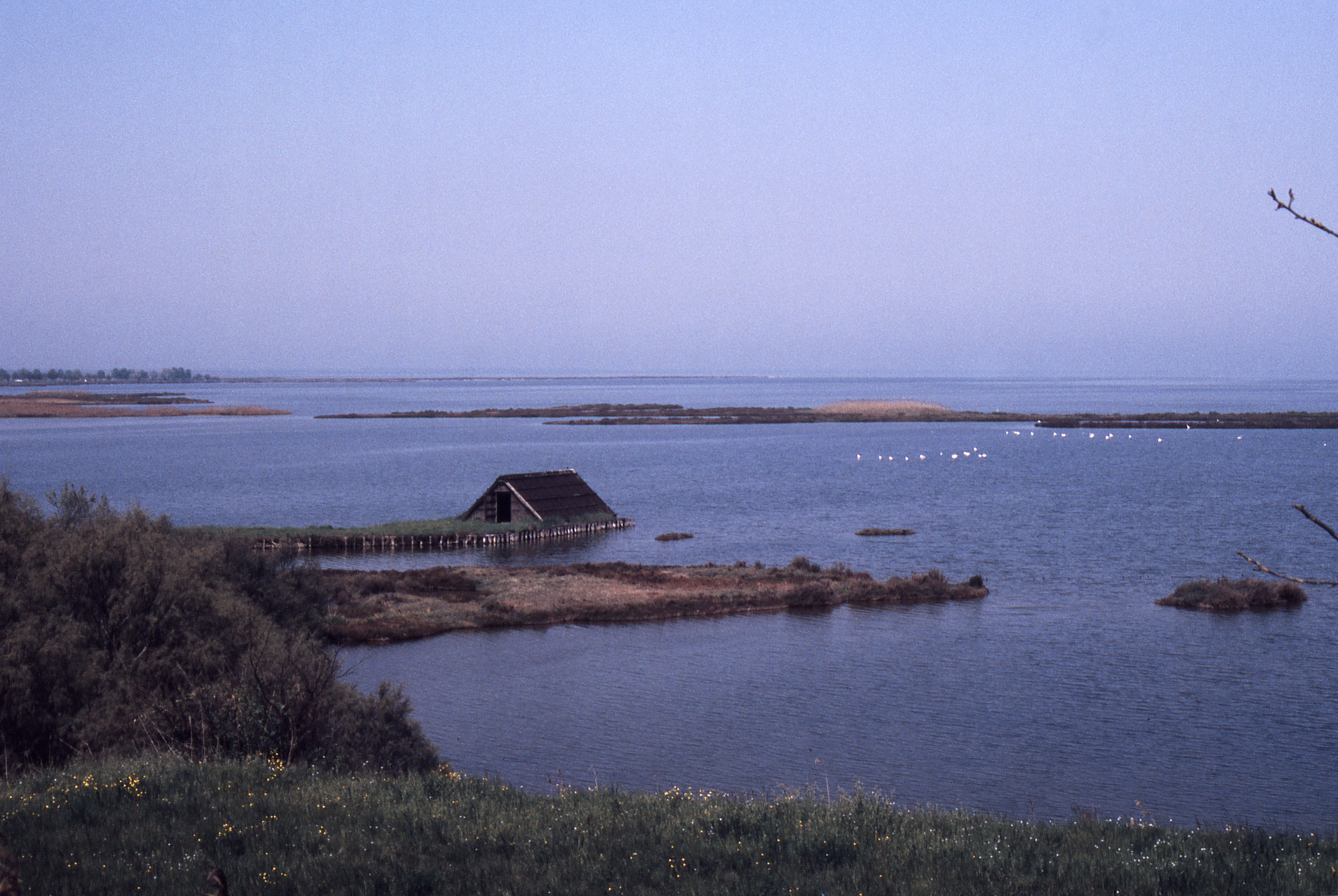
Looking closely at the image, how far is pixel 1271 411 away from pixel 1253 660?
601 ft

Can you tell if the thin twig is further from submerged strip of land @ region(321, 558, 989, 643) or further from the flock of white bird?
the flock of white bird

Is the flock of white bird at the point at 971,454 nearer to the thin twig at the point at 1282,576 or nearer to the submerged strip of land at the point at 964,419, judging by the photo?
the submerged strip of land at the point at 964,419

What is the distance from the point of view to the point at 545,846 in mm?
9023

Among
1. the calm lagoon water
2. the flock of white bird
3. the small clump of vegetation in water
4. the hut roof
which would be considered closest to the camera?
the calm lagoon water

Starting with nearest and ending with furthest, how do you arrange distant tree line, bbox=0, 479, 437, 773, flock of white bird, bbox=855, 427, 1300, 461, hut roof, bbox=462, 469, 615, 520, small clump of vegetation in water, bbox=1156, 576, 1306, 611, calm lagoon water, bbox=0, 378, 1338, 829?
distant tree line, bbox=0, 479, 437, 773 → calm lagoon water, bbox=0, 378, 1338, 829 → small clump of vegetation in water, bbox=1156, 576, 1306, 611 → hut roof, bbox=462, 469, 615, 520 → flock of white bird, bbox=855, 427, 1300, 461

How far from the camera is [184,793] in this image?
10180mm

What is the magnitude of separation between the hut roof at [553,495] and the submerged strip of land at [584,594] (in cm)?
1311

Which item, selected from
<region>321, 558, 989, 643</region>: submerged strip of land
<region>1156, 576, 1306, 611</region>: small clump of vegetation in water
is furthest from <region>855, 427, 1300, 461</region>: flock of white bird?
<region>1156, 576, 1306, 611</region>: small clump of vegetation in water

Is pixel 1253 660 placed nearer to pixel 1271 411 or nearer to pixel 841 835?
pixel 841 835

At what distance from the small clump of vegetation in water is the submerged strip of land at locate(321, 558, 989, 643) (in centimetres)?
682

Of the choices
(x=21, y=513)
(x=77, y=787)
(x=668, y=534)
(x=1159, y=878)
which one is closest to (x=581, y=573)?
(x=668, y=534)

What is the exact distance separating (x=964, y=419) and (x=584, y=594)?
153466 mm

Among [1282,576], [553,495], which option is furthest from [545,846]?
[553,495]

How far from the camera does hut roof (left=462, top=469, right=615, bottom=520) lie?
57656 millimetres
